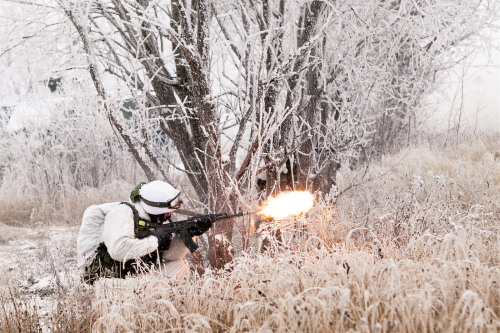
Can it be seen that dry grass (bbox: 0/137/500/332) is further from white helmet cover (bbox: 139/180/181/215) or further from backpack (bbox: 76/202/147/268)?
white helmet cover (bbox: 139/180/181/215)

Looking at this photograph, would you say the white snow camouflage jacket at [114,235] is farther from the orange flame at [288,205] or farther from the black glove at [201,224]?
the orange flame at [288,205]

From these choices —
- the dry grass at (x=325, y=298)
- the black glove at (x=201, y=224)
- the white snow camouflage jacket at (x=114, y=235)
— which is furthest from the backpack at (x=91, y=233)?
the black glove at (x=201, y=224)

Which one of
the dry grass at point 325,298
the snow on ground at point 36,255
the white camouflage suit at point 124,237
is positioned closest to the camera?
the dry grass at point 325,298

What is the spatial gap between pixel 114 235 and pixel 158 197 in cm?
41

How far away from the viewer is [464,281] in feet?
7.41

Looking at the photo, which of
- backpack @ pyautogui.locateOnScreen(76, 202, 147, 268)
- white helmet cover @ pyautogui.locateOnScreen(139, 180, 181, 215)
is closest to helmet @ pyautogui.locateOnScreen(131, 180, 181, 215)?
white helmet cover @ pyautogui.locateOnScreen(139, 180, 181, 215)

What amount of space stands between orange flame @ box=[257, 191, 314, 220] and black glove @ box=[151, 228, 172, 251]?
76cm

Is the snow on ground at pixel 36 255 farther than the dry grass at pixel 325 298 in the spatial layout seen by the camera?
Yes

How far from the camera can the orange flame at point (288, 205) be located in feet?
12.3

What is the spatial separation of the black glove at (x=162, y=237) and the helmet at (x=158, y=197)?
5.5 inches

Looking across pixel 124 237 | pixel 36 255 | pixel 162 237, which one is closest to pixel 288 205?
pixel 162 237

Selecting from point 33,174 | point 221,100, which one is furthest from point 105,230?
point 33,174

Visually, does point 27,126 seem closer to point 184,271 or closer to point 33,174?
point 33,174

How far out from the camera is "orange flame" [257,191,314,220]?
3.75m
